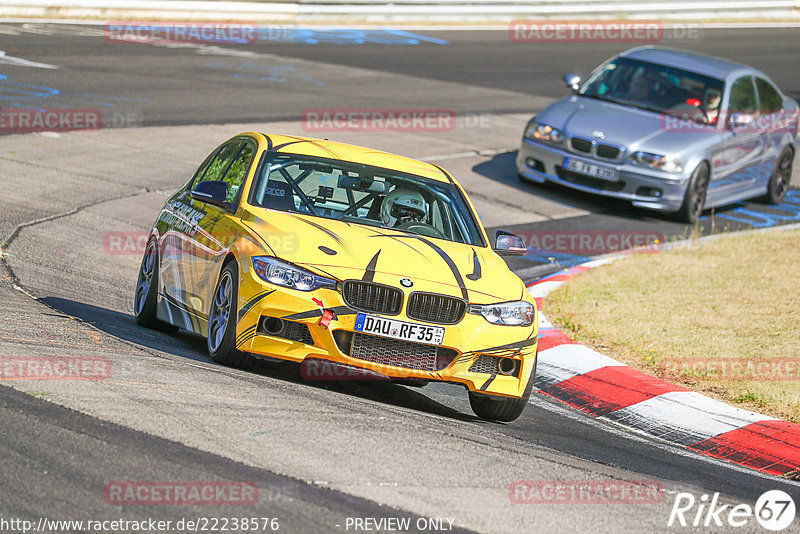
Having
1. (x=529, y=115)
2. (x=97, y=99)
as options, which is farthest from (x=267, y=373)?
(x=529, y=115)

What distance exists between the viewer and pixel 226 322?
23.7 ft

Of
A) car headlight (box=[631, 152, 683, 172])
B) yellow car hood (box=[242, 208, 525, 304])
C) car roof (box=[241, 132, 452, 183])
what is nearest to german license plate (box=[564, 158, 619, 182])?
car headlight (box=[631, 152, 683, 172])

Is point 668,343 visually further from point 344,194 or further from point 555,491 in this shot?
point 555,491

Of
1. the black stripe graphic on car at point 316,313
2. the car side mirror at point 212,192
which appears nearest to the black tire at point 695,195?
the car side mirror at point 212,192

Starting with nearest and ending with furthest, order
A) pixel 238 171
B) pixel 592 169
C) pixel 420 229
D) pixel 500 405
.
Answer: pixel 500 405, pixel 420 229, pixel 238 171, pixel 592 169

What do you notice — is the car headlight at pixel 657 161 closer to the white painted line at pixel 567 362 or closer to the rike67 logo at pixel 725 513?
the white painted line at pixel 567 362

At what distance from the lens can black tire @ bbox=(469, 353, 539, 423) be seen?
7434 millimetres

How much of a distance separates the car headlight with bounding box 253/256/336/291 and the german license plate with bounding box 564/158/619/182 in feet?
31.0

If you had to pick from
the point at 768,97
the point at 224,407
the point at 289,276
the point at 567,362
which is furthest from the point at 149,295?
the point at 768,97

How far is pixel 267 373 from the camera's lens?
293 inches

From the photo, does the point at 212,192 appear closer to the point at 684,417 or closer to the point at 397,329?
the point at 397,329

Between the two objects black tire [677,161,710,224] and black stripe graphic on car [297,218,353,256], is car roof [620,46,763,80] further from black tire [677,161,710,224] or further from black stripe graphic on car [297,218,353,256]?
black stripe graphic on car [297,218,353,256]

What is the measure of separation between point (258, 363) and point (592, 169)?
9.12 metres

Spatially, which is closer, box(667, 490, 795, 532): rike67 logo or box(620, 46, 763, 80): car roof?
box(667, 490, 795, 532): rike67 logo
